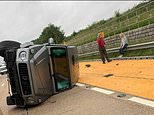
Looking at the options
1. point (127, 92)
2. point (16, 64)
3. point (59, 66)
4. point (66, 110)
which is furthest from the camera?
point (59, 66)

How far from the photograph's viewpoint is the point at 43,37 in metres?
71.6

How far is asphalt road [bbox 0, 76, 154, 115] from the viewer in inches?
277

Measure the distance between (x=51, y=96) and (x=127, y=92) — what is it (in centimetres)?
284

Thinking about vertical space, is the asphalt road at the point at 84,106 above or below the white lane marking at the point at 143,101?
below

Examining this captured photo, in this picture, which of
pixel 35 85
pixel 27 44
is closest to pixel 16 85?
pixel 35 85

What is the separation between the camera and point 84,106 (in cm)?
821

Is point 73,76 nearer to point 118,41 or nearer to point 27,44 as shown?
point 27,44

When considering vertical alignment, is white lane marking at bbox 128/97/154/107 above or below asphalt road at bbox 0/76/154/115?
above

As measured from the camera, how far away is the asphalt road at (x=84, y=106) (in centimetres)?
705

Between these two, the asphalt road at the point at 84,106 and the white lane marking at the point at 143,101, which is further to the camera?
the white lane marking at the point at 143,101

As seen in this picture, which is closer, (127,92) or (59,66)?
(127,92)

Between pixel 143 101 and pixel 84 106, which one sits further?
pixel 84 106

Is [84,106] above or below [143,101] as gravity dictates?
below

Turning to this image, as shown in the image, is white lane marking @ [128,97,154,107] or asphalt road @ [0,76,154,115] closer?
asphalt road @ [0,76,154,115]
